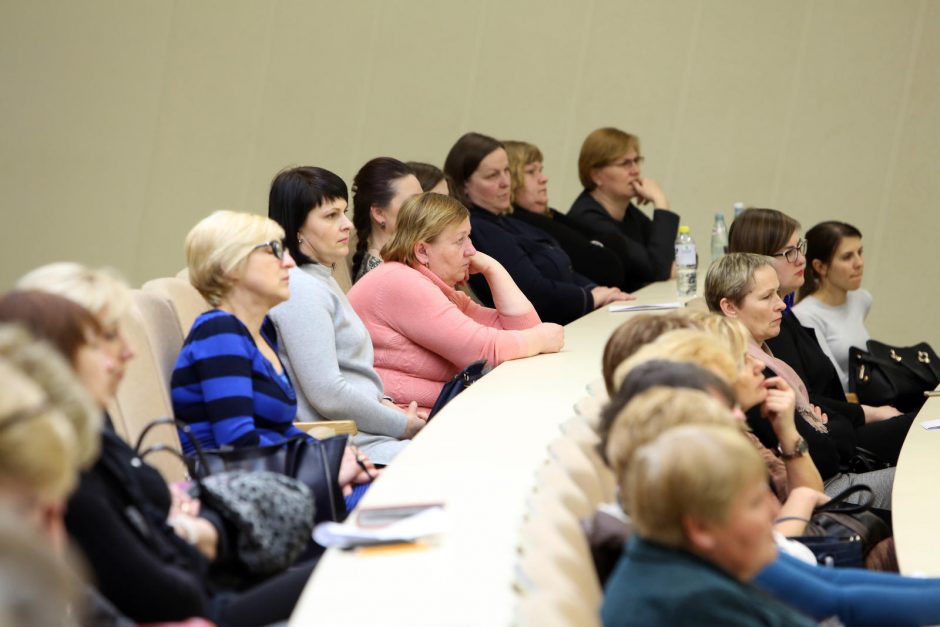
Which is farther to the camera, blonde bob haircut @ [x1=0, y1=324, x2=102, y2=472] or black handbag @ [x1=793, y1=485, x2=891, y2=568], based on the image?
black handbag @ [x1=793, y1=485, x2=891, y2=568]

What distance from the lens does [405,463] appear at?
2.48 metres

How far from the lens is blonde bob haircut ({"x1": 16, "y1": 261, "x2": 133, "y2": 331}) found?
198cm

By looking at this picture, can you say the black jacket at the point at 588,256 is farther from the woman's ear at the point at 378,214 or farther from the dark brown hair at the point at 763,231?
the woman's ear at the point at 378,214

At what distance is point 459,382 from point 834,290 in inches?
104

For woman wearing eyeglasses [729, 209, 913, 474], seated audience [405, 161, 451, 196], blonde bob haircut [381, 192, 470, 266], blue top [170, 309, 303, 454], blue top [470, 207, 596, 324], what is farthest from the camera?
blue top [470, 207, 596, 324]

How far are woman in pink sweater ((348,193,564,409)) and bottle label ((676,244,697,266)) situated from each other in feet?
5.71

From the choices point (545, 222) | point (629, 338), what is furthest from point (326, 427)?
point (545, 222)

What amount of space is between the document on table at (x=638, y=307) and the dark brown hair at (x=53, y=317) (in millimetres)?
3282

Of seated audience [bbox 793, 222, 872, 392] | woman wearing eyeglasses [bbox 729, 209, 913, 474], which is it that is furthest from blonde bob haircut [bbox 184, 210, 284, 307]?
seated audience [bbox 793, 222, 872, 392]

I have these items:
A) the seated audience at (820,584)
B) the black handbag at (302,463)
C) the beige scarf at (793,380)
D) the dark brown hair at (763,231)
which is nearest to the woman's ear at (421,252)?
the beige scarf at (793,380)

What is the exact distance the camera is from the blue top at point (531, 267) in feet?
17.0

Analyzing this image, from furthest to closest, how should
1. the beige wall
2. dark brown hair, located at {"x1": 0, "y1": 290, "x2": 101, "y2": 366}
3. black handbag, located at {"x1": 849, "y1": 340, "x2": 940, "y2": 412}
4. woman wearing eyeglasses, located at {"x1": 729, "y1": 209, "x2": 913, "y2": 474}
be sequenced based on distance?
1. the beige wall
2. black handbag, located at {"x1": 849, "y1": 340, "x2": 940, "y2": 412}
3. woman wearing eyeglasses, located at {"x1": 729, "y1": 209, "x2": 913, "y2": 474}
4. dark brown hair, located at {"x1": 0, "y1": 290, "x2": 101, "y2": 366}

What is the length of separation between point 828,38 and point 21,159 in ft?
17.6

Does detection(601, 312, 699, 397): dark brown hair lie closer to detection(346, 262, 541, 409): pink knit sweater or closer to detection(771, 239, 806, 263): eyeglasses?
detection(346, 262, 541, 409): pink knit sweater
